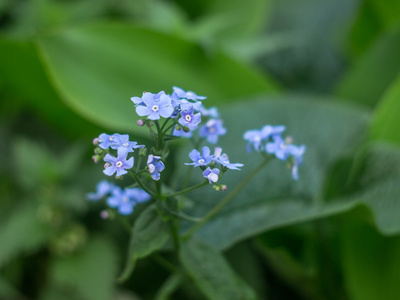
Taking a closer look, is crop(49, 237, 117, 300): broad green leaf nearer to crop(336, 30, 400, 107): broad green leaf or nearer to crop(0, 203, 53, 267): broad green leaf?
crop(0, 203, 53, 267): broad green leaf

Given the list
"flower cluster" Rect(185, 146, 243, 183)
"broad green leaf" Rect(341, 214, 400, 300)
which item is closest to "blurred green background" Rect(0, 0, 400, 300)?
"broad green leaf" Rect(341, 214, 400, 300)

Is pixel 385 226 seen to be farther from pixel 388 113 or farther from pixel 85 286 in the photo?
pixel 85 286

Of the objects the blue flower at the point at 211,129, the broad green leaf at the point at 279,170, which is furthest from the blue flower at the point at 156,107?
the broad green leaf at the point at 279,170

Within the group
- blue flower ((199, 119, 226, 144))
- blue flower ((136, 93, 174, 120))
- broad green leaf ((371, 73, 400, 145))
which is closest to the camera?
blue flower ((136, 93, 174, 120))

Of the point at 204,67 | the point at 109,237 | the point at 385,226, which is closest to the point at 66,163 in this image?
the point at 109,237

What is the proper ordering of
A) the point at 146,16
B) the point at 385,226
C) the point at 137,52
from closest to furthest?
1. the point at 385,226
2. the point at 137,52
3. the point at 146,16
